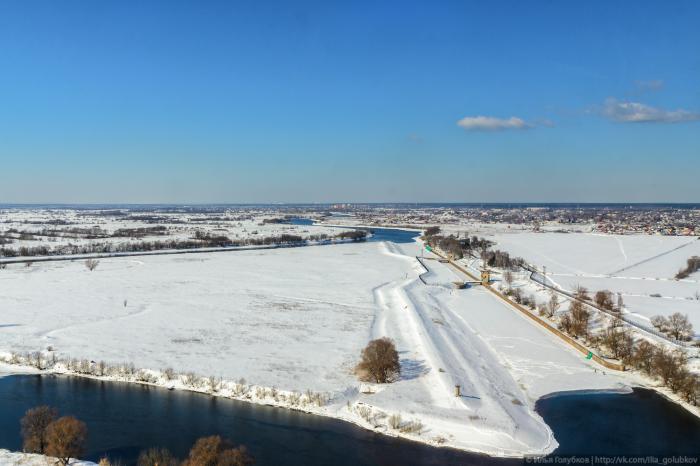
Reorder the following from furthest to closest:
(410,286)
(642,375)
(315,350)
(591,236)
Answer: (591,236) → (410,286) → (315,350) → (642,375)

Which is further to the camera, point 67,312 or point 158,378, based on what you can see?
point 67,312

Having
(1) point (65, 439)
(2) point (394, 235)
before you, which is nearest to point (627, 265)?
(2) point (394, 235)

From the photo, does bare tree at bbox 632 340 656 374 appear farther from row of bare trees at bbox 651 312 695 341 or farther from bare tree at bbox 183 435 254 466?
bare tree at bbox 183 435 254 466

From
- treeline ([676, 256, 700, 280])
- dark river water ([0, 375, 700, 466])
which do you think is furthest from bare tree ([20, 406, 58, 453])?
treeline ([676, 256, 700, 280])

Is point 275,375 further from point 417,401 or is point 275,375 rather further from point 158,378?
point 417,401

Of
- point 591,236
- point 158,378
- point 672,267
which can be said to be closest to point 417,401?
point 158,378

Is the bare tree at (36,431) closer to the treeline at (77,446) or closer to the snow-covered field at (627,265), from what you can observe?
the treeline at (77,446)

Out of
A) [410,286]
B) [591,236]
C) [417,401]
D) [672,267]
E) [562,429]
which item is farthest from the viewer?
[591,236]

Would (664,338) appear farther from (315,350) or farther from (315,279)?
(315,279)
